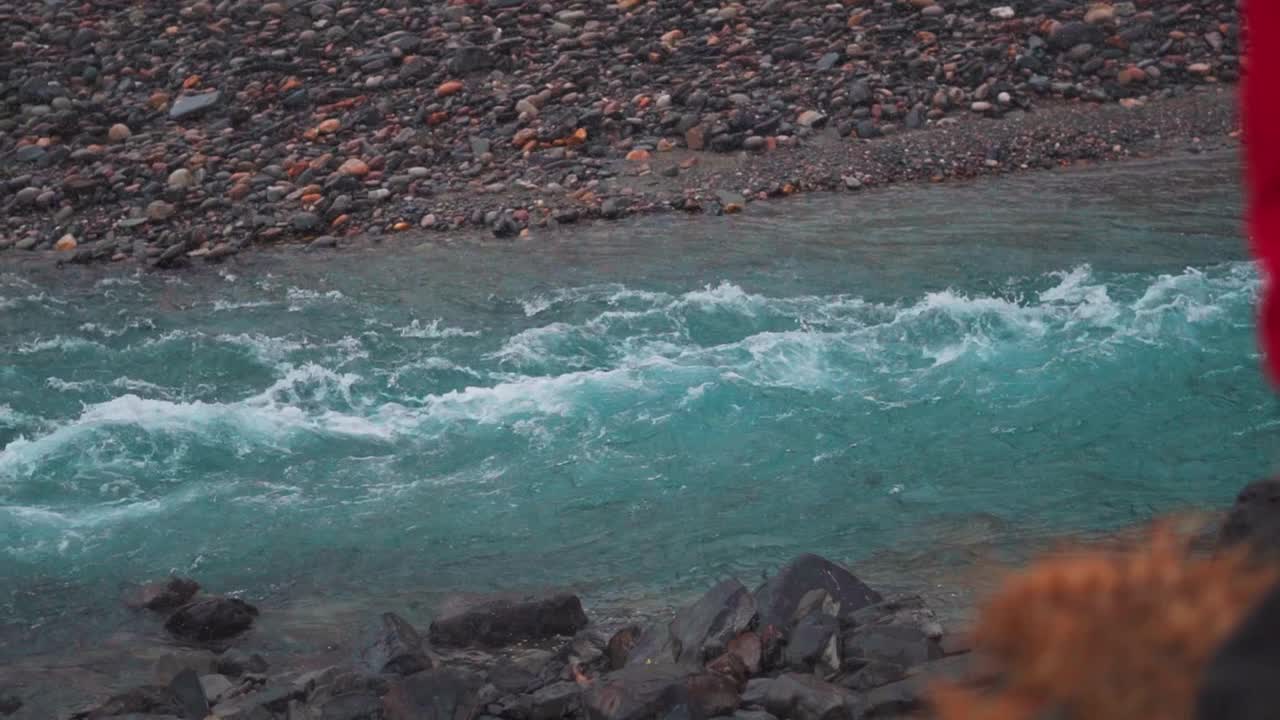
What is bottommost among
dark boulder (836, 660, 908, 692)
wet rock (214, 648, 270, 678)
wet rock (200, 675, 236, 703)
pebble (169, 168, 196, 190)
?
wet rock (214, 648, 270, 678)

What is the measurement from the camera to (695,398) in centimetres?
Result: 892

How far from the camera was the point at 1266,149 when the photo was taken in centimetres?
169

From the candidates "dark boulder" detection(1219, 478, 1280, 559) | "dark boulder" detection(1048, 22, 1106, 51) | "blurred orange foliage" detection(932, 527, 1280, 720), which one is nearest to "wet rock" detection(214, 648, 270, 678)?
"dark boulder" detection(1219, 478, 1280, 559)

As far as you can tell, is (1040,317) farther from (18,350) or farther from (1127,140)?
(18,350)

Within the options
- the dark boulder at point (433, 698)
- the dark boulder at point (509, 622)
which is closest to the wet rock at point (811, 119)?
the dark boulder at point (509, 622)

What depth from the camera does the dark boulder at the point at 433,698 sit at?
541 centimetres

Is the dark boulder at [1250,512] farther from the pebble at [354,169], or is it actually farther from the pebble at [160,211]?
the pebble at [160,211]

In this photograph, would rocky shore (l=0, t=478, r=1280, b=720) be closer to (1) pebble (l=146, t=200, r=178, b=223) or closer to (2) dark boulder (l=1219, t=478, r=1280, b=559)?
(2) dark boulder (l=1219, t=478, r=1280, b=559)

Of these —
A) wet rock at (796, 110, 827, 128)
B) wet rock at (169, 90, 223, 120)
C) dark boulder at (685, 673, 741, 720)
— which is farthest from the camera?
wet rock at (169, 90, 223, 120)

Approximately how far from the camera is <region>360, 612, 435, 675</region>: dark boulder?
5.93 m

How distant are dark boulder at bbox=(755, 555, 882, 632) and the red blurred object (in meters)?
4.49

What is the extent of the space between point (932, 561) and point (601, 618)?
1.65 metres

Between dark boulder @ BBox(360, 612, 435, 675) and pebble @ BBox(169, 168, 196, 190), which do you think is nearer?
dark boulder @ BBox(360, 612, 435, 675)

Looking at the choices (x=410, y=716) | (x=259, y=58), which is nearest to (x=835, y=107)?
(x=259, y=58)
